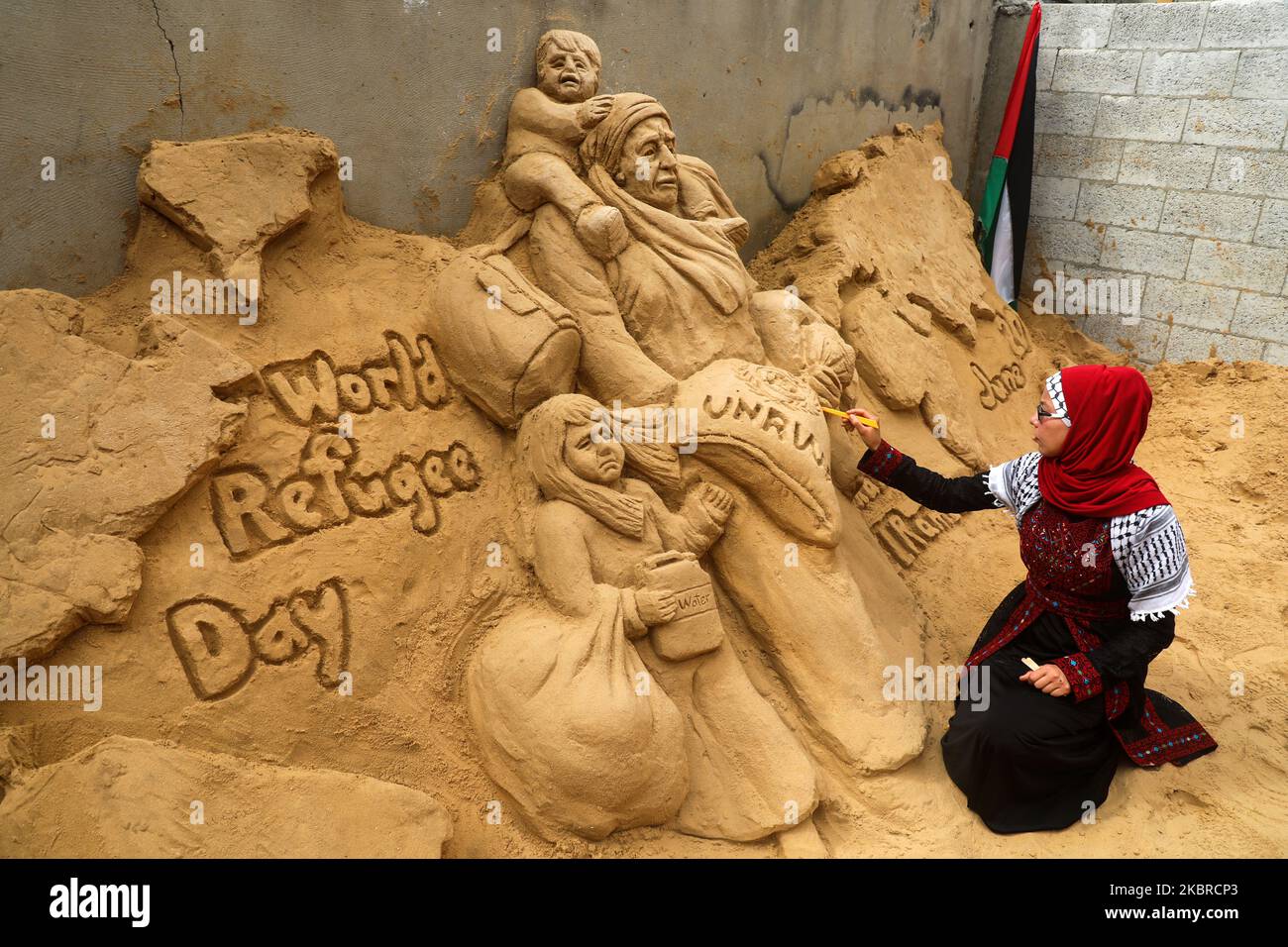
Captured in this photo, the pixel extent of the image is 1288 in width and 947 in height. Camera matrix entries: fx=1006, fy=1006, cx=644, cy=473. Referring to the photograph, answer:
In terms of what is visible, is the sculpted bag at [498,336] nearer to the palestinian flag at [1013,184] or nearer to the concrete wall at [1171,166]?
the palestinian flag at [1013,184]

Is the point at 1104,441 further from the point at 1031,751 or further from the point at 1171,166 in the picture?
the point at 1171,166

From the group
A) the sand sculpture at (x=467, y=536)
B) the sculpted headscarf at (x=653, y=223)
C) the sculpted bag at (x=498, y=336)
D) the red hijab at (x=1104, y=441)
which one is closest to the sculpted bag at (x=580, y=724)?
the sand sculpture at (x=467, y=536)

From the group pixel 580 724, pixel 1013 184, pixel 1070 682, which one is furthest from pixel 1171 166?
pixel 580 724

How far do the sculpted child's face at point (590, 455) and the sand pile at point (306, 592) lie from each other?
0.21 meters

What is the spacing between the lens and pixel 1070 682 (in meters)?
3.14

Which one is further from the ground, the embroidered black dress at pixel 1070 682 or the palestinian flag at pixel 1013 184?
the palestinian flag at pixel 1013 184

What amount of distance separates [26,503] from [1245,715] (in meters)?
4.01

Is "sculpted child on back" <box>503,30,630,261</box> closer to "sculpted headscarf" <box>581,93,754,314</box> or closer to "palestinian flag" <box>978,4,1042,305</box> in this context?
"sculpted headscarf" <box>581,93,754,314</box>

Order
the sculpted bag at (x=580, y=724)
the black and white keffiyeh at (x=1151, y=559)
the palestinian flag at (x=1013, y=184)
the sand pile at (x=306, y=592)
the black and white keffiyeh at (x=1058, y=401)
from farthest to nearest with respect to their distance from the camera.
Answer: the palestinian flag at (x=1013, y=184) < the black and white keffiyeh at (x=1058, y=401) < the black and white keffiyeh at (x=1151, y=559) < the sculpted bag at (x=580, y=724) < the sand pile at (x=306, y=592)

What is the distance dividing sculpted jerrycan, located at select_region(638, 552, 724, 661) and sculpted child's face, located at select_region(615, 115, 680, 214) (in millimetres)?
1408

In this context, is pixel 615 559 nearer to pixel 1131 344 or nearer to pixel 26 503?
pixel 26 503

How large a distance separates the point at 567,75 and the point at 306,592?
83.0 inches

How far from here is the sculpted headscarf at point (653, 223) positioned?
365 cm

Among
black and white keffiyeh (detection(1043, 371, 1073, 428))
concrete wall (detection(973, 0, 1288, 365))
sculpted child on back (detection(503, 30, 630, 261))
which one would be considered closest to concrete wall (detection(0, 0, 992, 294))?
sculpted child on back (detection(503, 30, 630, 261))
